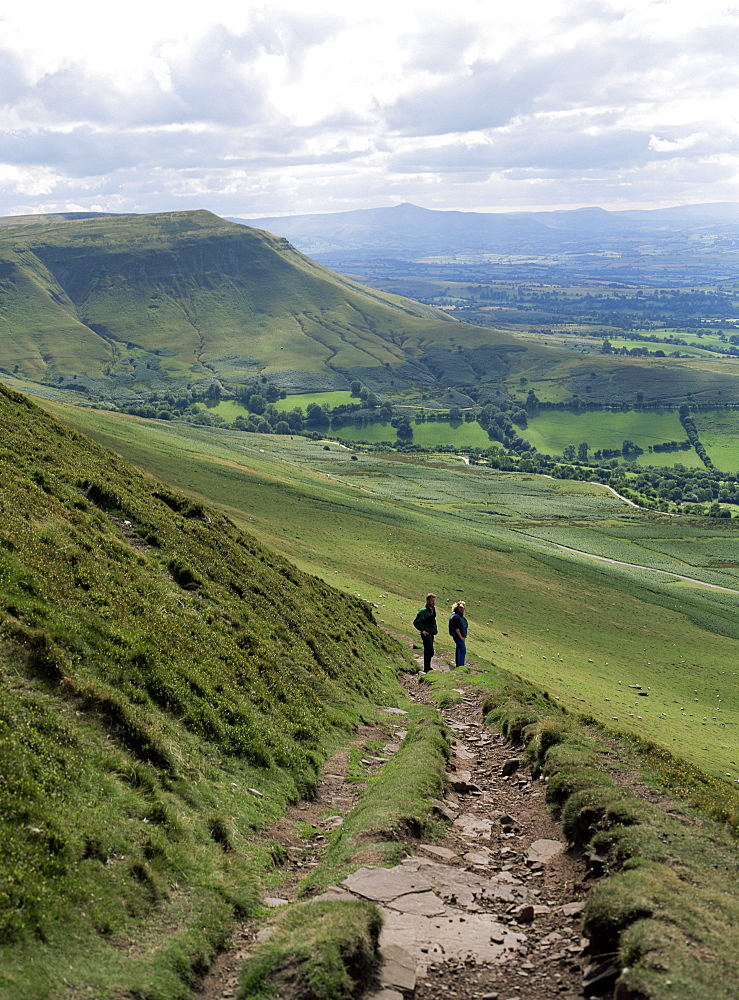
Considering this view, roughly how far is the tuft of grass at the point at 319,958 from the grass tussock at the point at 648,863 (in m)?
3.60

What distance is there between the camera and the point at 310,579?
132 feet

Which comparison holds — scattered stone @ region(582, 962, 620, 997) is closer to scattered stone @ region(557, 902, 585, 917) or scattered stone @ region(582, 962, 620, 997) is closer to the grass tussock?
Answer: the grass tussock

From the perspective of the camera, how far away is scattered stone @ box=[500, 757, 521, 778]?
20.8 metres

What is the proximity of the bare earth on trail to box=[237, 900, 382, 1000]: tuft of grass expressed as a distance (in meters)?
0.29

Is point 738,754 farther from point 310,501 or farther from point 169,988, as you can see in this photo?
point 310,501

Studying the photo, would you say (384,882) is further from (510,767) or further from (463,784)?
(510,767)

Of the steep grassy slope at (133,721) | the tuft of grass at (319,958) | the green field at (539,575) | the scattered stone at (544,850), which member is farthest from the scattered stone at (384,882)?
the green field at (539,575)

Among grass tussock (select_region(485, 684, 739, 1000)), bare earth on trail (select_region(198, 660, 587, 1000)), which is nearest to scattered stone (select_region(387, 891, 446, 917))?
bare earth on trail (select_region(198, 660, 587, 1000))

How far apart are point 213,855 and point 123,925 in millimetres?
2736

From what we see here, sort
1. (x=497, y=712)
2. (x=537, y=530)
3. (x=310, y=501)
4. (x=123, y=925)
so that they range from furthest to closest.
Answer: (x=537, y=530), (x=310, y=501), (x=497, y=712), (x=123, y=925)

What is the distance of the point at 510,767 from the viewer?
68.5ft

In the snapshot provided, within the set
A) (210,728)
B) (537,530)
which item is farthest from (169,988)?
(537,530)

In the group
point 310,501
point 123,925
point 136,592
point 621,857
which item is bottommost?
point 310,501

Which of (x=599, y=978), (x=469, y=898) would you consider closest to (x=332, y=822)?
(x=469, y=898)
